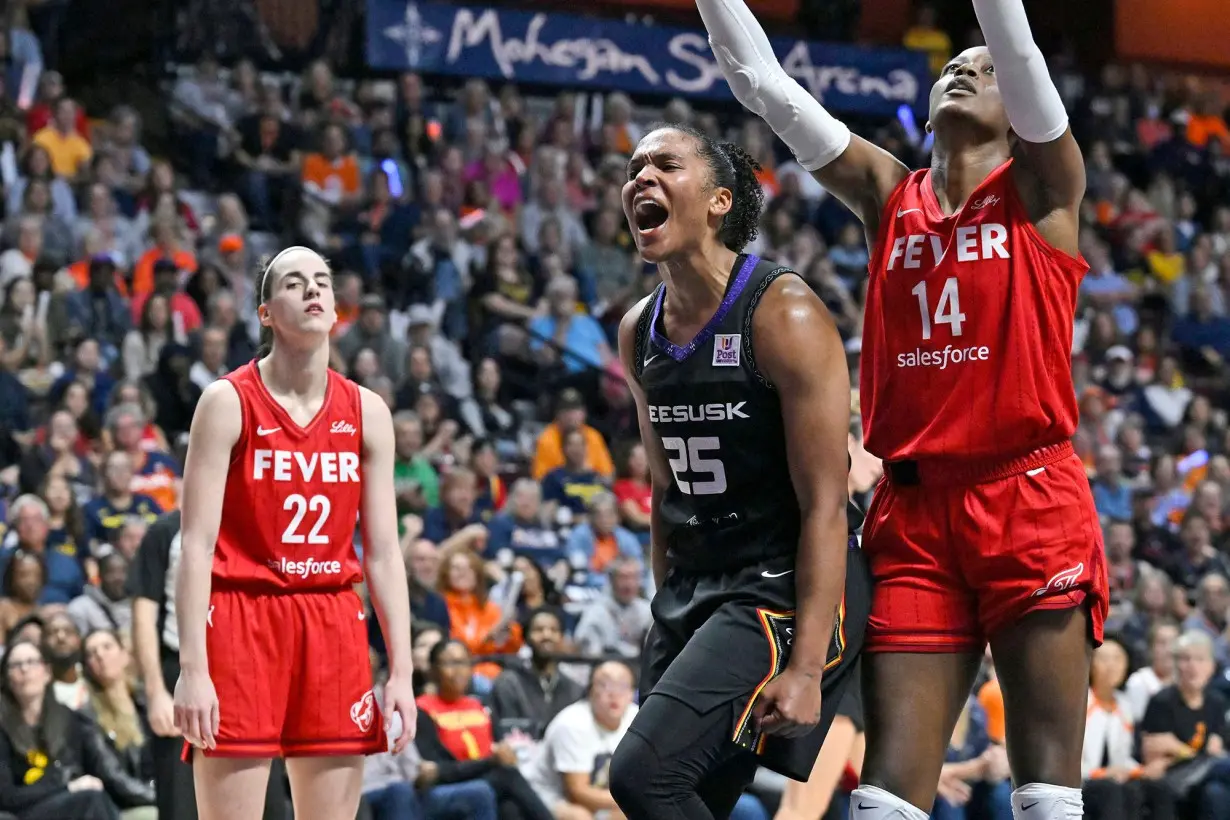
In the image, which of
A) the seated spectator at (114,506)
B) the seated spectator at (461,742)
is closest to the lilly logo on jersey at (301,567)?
the seated spectator at (461,742)

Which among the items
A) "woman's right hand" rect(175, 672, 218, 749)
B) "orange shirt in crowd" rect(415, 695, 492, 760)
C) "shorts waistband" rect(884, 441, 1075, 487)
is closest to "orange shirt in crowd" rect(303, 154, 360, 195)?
"orange shirt in crowd" rect(415, 695, 492, 760)

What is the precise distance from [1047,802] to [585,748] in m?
4.53

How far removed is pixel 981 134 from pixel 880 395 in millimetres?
687

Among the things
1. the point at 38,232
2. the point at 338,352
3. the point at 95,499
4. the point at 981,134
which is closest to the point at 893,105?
the point at 338,352

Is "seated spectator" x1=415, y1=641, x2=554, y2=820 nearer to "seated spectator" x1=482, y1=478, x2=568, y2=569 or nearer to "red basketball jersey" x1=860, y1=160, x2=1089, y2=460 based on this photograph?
"seated spectator" x1=482, y1=478, x2=568, y2=569

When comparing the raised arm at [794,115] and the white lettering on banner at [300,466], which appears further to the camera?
the white lettering on banner at [300,466]

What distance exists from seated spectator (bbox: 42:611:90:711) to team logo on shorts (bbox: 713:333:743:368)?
16.4 feet

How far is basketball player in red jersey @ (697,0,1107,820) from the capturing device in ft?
12.4

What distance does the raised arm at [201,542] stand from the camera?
4.53 metres

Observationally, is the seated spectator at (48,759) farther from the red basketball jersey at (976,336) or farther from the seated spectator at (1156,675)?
the seated spectator at (1156,675)

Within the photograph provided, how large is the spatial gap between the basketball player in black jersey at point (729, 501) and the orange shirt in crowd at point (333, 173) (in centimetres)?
1032

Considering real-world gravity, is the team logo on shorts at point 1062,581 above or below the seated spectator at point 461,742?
above

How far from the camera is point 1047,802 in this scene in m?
3.75

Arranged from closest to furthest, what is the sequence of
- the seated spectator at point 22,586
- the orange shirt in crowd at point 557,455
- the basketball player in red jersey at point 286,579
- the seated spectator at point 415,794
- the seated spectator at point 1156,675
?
the basketball player in red jersey at point 286,579 < the seated spectator at point 415,794 < the seated spectator at point 22,586 < the seated spectator at point 1156,675 < the orange shirt in crowd at point 557,455
